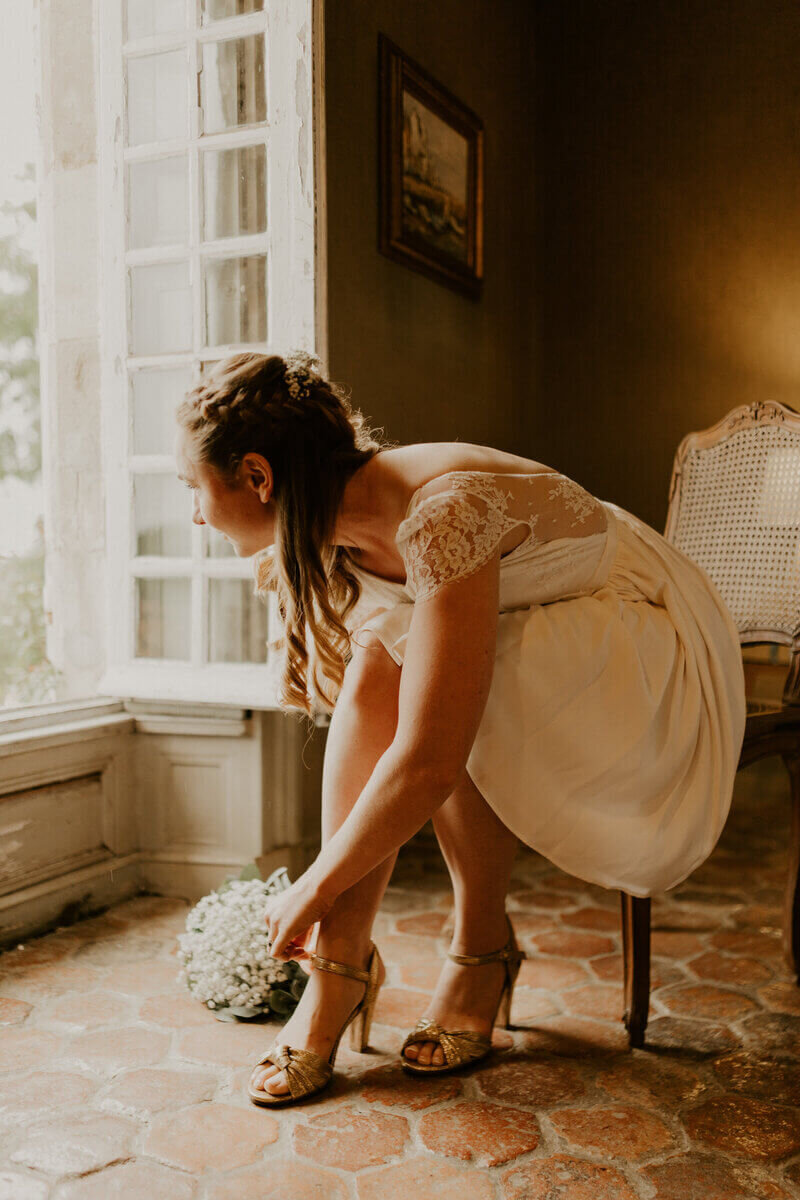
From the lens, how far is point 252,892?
189 cm

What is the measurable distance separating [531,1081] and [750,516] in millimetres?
1331

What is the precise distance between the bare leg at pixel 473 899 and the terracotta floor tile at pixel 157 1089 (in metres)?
0.32

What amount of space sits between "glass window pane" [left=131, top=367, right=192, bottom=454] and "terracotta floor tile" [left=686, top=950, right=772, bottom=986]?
1.62m

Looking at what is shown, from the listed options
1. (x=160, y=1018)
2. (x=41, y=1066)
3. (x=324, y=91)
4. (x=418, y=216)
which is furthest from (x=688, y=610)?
(x=418, y=216)

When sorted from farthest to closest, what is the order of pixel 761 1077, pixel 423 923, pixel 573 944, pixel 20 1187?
pixel 423 923 < pixel 573 944 < pixel 761 1077 < pixel 20 1187

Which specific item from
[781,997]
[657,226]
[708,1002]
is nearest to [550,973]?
[708,1002]

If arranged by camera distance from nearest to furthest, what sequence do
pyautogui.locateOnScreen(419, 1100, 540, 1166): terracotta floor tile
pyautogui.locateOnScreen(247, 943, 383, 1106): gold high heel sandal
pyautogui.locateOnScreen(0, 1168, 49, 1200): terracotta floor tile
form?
pyautogui.locateOnScreen(0, 1168, 49, 1200): terracotta floor tile → pyautogui.locateOnScreen(419, 1100, 540, 1166): terracotta floor tile → pyautogui.locateOnScreen(247, 943, 383, 1106): gold high heel sandal

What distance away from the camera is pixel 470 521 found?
4.42ft

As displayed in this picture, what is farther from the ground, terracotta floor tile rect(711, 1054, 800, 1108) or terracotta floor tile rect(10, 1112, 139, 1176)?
terracotta floor tile rect(10, 1112, 139, 1176)

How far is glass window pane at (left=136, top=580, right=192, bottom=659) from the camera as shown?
2434 mm

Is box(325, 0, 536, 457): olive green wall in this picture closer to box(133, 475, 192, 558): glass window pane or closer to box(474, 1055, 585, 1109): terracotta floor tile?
box(133, 475, 192, 558): glass window pane

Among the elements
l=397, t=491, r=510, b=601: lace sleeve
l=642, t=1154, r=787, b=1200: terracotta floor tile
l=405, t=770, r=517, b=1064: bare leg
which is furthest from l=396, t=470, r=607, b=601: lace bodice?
l=642, t=1154, r=787, b=1200: terracotta floor tile

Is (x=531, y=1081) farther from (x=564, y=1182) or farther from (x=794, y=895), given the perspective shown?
(x=794, y=895)

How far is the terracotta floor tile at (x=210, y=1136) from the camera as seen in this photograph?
1277 mm
